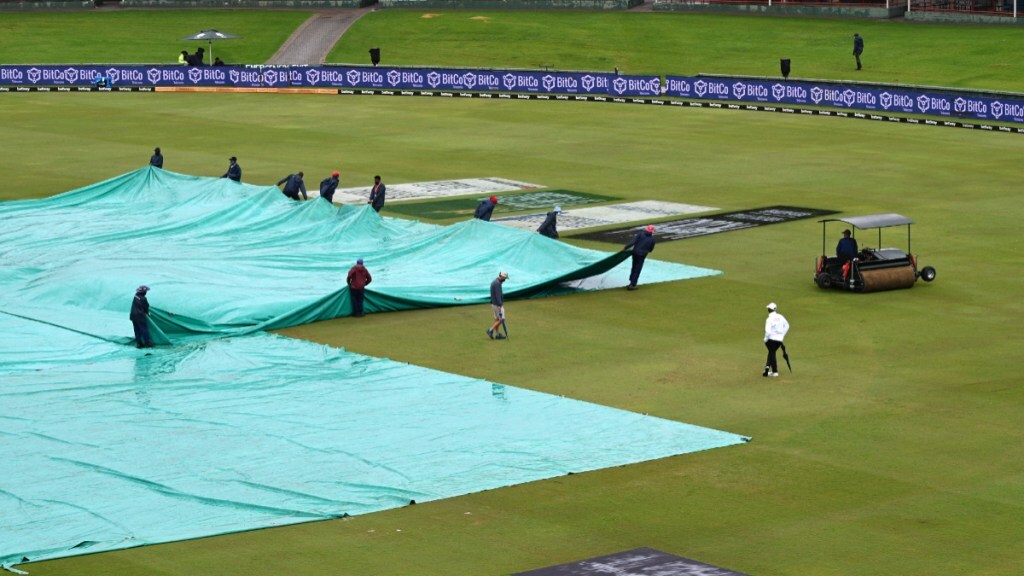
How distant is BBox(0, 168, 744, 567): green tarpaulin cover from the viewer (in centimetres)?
2384

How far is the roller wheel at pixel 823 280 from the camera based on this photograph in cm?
3836

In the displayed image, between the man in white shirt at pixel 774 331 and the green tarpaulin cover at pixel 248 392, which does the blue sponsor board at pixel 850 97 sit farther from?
the man in white shirt at pixel 774 331

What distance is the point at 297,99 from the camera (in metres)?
83.6

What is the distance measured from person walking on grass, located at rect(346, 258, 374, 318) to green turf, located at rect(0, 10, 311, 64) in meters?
61.7

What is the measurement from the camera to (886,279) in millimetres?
38250

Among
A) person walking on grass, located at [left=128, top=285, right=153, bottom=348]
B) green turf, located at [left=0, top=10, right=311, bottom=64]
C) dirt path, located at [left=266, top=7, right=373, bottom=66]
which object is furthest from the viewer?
green turf, located at [left=0, top=10, right=311, bottom=64]

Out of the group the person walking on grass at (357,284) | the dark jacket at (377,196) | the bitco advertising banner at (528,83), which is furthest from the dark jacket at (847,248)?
the bitco advertising banner at (528,83)

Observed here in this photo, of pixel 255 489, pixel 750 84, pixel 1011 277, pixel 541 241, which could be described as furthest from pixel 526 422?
pixel 750 84

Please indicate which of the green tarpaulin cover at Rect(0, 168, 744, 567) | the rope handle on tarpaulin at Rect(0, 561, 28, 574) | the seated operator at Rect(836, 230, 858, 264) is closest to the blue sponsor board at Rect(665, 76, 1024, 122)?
the green tarpaulin cover at Rect(0, 168, 744, 567)

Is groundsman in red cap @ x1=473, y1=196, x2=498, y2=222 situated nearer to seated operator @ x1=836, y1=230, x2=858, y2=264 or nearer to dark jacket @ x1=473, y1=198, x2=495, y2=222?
dark jacket @ x1=473, y1=198, x2=495, y2=222

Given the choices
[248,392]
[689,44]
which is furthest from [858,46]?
[248,392]

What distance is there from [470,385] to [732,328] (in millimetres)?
7277

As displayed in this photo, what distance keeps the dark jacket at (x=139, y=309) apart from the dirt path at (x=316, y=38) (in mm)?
62724

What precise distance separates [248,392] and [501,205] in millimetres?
22406
